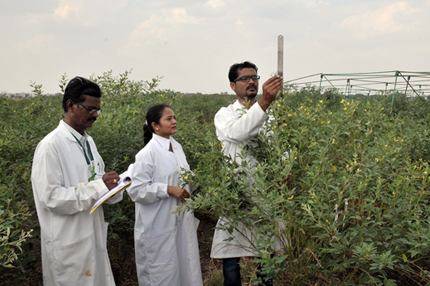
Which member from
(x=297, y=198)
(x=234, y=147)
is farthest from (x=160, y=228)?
(x=297, y=198)

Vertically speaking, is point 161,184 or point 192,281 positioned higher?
point 161,184

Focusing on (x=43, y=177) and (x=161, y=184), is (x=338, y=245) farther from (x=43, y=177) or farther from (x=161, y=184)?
(x=43, y=177)

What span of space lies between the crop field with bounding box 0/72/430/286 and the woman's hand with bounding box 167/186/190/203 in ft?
0.47

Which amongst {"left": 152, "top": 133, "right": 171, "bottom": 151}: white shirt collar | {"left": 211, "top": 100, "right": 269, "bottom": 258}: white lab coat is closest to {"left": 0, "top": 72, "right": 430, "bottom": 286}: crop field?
{"left": 211, "top": 100, "right": 269, "bottom": 258}: white lab coat

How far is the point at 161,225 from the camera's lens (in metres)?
2.60

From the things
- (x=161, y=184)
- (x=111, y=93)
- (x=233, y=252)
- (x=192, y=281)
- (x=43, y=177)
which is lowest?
(x=192, y=281)

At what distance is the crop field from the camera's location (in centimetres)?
172

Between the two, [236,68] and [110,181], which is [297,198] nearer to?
[110,181]

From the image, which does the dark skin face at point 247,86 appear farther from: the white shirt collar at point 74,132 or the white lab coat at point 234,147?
the white shirt collar at point 74,132

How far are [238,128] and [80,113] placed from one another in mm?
940

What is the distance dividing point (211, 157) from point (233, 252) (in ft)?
2.35

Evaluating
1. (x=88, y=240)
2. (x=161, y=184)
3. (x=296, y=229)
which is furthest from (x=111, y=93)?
(x=296, y=229)

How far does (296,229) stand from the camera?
1956 millimetres

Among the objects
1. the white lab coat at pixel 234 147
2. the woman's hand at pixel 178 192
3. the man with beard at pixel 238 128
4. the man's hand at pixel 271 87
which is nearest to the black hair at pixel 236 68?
the man with beard at pixel 238 128
